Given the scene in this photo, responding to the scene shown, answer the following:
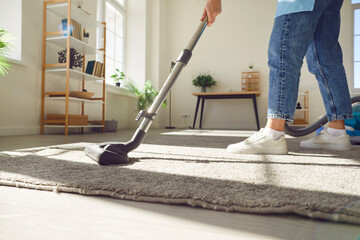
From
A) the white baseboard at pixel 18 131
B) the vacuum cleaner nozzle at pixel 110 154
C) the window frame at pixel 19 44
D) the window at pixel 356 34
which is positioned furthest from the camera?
the window at pixel 356 34

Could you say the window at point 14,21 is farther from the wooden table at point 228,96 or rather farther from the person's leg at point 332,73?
the wooden table at point 228,96

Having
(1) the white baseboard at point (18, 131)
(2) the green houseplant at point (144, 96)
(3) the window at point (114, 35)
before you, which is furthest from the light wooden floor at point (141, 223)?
(3) the window at point (114, 35)

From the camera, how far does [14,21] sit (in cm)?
231

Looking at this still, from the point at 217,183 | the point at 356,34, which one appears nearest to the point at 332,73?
the point at 217,183

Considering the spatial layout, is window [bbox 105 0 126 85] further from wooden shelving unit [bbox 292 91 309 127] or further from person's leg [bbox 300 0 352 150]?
person's leg [bbox 300 0 352 150]

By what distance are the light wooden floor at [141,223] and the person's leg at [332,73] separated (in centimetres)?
99

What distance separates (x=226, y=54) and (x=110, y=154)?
15.6 feet

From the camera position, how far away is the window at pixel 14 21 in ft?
7.54

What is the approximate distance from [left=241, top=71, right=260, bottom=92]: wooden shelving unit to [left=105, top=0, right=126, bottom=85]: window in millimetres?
2258

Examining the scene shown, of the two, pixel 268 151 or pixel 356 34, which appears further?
pixel 356 34

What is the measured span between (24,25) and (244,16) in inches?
157

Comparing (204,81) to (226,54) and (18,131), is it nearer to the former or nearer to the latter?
(226,54)

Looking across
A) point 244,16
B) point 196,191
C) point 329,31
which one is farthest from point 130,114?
point 196,191

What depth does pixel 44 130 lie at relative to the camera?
2.54 meters
